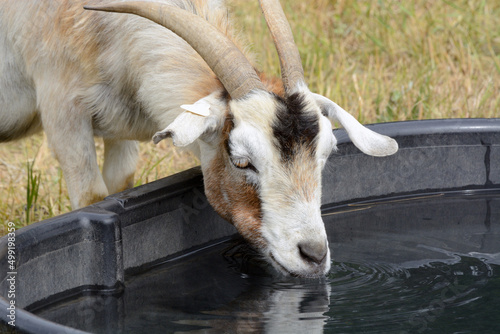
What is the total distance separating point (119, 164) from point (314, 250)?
2156 millimetres

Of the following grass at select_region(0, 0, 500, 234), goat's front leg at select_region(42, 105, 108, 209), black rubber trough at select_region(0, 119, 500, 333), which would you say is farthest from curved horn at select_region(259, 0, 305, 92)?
grass at select_region(0, 0, 500, 234)

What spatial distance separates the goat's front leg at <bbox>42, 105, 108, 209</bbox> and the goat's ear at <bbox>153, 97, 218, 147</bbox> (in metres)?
0.96

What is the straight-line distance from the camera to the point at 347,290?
140 inches

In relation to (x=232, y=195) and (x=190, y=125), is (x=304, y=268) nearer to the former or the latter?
(x=232, y=195)

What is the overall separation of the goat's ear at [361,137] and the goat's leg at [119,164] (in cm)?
174

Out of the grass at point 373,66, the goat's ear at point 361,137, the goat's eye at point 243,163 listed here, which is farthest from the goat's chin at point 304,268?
the grass at point 373,66

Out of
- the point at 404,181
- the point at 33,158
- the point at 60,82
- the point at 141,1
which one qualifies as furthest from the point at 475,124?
the point at 33,158

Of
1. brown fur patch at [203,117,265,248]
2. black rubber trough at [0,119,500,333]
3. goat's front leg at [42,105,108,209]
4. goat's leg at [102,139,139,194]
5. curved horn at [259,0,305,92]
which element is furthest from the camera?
goat's leg at [102,139,139,194]

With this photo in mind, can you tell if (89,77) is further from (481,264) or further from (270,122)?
(481,264)

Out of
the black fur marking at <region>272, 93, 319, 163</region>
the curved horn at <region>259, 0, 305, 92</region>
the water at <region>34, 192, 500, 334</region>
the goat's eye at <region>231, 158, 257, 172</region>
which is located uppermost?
the curved horn at <region>259, 0, 305, 92</region>

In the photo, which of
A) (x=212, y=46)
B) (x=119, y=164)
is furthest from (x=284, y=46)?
(x=119, y=164)

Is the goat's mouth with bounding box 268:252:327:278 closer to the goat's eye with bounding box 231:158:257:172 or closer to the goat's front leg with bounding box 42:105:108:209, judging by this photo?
the goat's eye with bounding box 231:158:257:172

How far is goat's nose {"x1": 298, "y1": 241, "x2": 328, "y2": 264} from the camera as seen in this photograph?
318cm

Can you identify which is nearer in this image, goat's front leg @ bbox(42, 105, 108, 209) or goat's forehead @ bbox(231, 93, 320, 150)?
goat's forehead @ bbox(231, 93, 320, 150)
